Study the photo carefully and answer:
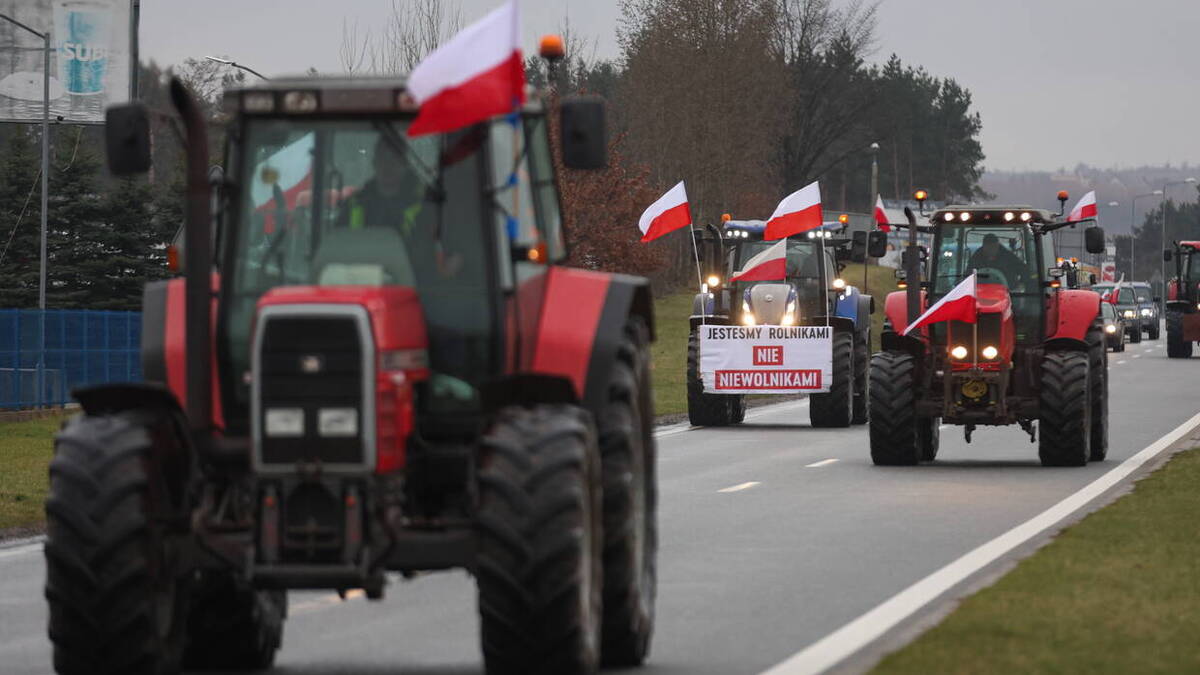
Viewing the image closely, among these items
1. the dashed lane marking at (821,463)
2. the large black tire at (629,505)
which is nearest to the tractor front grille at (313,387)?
the large black tire at (629,505)

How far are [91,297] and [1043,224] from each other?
3590 centimetres

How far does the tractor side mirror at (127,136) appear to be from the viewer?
972 cm

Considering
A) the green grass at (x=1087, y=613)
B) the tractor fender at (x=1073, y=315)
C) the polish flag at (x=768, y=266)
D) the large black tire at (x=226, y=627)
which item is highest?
the polish flag at (x=768, y=266)

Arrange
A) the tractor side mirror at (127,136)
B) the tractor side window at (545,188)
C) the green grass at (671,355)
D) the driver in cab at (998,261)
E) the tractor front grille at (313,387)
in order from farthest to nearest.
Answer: the green grass at (671,355)
the driver in cab at (998,261)
the tractor side window at (545,188)
the tractor side mirror at (127,136)
the tractor front grille at (313,387)

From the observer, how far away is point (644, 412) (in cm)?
1090

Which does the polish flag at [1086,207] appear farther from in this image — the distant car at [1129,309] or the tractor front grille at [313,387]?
the distant car at [1129,309]

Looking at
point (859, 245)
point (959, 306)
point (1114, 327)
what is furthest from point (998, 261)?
point (1114, 327)

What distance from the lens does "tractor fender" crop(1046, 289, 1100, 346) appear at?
26.5 m

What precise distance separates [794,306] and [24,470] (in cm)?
1211

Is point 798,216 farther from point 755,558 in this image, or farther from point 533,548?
point 533,548

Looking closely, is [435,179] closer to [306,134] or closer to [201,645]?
[306,134]

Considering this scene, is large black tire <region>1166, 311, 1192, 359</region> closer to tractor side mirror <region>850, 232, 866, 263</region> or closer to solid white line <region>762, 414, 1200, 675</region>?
tractor side mirror <region>850, 232, 866, 263</region>

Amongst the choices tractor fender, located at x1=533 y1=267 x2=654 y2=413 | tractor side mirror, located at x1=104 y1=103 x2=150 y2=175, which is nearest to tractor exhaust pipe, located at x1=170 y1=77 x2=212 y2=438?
tractor side mirror, located at x1=104 y1=103 x2=150 y2=175

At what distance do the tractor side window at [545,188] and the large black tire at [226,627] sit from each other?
197 cm
